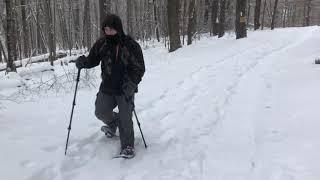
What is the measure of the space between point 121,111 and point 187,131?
152cm

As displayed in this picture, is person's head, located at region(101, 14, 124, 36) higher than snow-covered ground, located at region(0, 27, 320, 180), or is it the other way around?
person's head, located at region(101, 14, 124, 36)

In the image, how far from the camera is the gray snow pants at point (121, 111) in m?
6.42

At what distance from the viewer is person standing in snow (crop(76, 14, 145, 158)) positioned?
20.7ft

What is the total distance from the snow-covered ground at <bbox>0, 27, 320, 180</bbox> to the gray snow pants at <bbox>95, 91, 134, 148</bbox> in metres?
0.31

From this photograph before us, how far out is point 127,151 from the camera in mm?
6324

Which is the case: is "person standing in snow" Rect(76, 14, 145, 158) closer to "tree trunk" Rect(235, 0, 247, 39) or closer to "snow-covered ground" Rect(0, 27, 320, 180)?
"snow-covered ground" Rect(0, 27, 320, 180)

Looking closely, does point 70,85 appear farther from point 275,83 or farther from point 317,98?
point 317,98

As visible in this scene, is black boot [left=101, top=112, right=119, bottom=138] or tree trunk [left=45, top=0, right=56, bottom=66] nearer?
black boot [left=101, top=112, right=119, bottom=138]

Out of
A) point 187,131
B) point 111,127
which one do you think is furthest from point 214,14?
point 111,127

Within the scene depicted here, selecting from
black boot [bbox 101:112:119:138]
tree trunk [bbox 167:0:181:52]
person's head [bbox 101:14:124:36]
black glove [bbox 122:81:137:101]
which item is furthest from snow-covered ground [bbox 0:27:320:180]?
tree trunk [bbox 167:0:181:52]

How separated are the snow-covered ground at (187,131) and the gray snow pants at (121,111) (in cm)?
31

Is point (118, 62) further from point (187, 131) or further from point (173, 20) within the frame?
point (173, 20)

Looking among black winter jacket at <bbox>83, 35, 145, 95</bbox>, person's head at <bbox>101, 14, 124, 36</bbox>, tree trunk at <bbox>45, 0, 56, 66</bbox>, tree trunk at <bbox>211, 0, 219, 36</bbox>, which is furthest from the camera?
tree trunk at <bbox>211, 0, 219, 36</bbox>

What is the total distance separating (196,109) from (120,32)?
3127mm
